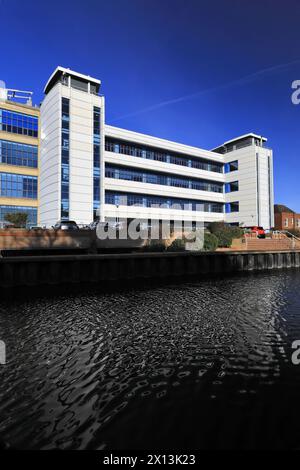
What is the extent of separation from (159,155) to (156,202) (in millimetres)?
11131

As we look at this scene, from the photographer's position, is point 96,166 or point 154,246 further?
point 96,166

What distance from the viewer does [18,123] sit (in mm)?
52250

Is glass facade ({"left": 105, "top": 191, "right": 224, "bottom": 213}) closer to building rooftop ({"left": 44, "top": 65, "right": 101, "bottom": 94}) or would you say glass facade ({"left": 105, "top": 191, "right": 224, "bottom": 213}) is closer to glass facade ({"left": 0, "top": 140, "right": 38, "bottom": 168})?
glass facade ({"left": 0, "top": 140, "right": 38, "bottom": 168})

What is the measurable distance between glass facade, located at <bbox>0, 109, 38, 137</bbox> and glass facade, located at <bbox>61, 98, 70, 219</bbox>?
9286mm

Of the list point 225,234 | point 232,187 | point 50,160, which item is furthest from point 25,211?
point 232,187

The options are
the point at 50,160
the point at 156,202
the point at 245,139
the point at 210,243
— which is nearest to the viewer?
the point at 210,243

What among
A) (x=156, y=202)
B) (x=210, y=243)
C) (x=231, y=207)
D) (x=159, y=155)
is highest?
(x=159, y=155)

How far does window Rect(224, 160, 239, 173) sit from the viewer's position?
233 ft

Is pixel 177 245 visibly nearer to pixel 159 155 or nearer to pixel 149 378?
pixel 149 378

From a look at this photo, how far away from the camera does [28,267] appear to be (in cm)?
1889

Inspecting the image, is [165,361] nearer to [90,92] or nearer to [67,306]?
[67,306]

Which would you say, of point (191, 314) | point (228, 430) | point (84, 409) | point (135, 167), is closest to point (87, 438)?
point (84, 409)

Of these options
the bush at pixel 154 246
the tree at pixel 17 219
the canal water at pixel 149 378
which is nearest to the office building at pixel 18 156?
the tree at pixel 17 219

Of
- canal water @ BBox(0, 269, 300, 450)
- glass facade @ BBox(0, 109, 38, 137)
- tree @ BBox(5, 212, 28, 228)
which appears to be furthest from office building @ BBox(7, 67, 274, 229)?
canal water @ BBox(0, 269, 300, 450)
